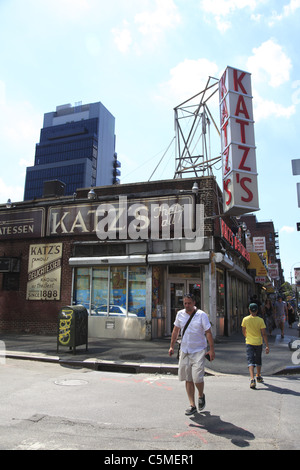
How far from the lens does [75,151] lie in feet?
390

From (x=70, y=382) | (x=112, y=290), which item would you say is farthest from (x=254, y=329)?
(x=112, y=290)

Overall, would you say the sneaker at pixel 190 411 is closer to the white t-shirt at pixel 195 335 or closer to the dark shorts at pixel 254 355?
the white t-shirt at pixel 195 335

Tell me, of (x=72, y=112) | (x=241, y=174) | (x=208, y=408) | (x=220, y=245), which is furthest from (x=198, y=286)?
(x=72, y=112)

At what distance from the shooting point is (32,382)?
7168mm

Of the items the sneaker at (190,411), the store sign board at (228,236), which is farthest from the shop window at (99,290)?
the sneaker at (190,411)

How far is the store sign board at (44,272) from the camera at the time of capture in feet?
51.7

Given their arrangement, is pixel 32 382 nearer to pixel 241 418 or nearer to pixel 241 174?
pixel 241 418

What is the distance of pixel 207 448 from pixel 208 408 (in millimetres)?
1728

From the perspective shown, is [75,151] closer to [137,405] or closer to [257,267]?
[257,267]

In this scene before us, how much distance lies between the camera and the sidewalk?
878cm

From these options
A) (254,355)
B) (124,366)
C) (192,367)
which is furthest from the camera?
(124,366)

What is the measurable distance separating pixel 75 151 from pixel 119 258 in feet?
364

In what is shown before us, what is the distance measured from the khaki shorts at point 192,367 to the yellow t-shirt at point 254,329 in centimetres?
231
